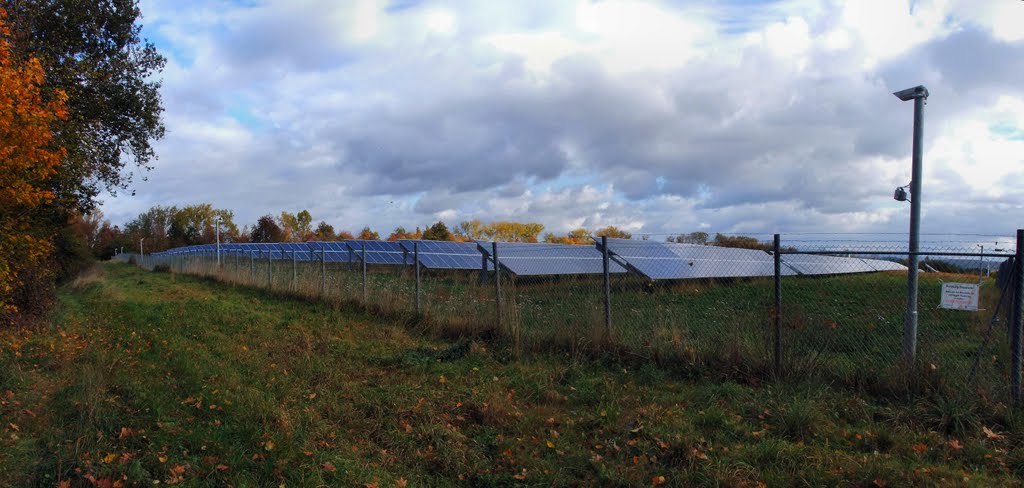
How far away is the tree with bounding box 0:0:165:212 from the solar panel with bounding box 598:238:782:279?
495 inches

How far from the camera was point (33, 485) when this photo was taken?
4078 mm

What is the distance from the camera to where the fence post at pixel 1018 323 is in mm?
4977

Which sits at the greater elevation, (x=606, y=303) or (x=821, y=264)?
(x=606, y=303)

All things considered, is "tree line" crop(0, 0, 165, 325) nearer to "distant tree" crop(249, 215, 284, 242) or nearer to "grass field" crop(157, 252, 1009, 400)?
"grass field" crop(157, 252, 1009, 400)

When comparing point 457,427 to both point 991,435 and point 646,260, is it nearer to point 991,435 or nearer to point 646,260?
point 991,435

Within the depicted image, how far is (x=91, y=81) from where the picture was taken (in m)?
13.4

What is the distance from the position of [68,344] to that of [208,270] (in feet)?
74.7

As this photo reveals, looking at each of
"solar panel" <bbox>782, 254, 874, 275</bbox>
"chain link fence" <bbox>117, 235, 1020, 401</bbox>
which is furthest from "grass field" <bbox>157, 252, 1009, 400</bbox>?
"solar panel" <bbox>782, 254, 874, 275</bbox>

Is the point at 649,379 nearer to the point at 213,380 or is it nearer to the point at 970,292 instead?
the point at 970,292

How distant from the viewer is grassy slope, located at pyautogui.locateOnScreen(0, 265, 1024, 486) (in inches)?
165

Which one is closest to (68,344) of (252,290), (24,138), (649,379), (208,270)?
(24,138)

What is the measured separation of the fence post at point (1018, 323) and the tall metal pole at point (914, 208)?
105cm

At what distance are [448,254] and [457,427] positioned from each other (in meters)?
19.4

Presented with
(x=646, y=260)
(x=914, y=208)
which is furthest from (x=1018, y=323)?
(x=646, y=260)
